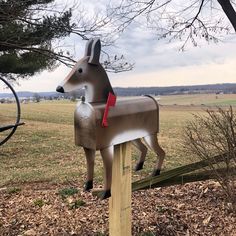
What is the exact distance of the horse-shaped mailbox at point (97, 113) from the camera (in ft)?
7.75

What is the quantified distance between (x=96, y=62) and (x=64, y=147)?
7343 millimetres

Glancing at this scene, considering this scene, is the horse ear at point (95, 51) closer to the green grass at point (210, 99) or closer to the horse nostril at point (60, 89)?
the horse nostril at point (60, 89)

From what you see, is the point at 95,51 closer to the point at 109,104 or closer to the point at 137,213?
the point at 109,104

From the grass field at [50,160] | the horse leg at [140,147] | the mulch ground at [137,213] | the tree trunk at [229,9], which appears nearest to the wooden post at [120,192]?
the horse leg at [140,147]

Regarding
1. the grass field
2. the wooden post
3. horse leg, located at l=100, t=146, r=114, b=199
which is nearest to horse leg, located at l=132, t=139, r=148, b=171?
the wooden post

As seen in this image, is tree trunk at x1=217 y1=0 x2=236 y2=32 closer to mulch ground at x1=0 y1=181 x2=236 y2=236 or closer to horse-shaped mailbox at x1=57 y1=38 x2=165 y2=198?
mulch ground at x1=0 y1=181 x2=236 y2=236

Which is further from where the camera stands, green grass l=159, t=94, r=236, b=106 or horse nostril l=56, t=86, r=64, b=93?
green grass l=159, t=94, r=236, b=106

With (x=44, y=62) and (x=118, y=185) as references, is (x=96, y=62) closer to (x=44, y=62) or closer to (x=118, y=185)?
Answer: (x=118, y=185)

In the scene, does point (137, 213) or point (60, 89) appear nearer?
point (60, 89)

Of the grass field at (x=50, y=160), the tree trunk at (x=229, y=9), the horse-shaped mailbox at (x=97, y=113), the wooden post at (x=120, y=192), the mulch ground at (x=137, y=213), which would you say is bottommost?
the grass field at (x=50, y=160)

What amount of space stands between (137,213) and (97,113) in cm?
185

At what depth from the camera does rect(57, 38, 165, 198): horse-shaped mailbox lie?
236 cm

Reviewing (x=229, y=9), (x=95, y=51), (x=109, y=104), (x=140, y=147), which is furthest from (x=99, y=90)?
(x=229, y=9)

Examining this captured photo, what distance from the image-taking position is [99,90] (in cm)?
249
